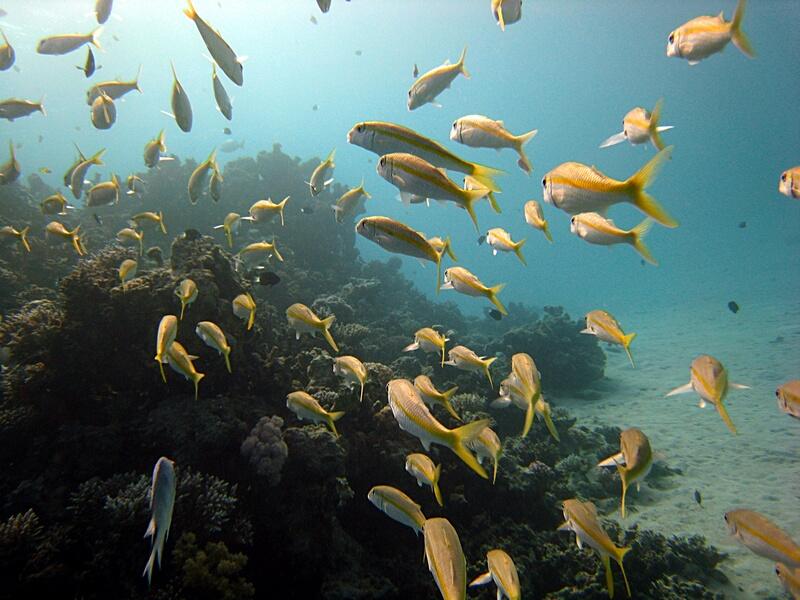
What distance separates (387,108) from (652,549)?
5911 inches

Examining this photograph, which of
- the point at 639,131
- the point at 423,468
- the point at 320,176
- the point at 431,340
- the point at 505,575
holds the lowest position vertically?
the point at 505,575

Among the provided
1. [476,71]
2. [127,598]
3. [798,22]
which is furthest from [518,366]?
[476,71]

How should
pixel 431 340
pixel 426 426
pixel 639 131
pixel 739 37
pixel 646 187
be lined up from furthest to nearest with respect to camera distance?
pixel 431 340 < pixel 639 131 < pixel 739 37 < pixel 426 426 < pixel 646 187

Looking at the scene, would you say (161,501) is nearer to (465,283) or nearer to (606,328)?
(465,283)

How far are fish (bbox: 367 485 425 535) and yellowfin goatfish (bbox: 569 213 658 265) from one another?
2.90 metres

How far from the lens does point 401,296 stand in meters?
18.8

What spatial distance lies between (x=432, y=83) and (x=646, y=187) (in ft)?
8.44

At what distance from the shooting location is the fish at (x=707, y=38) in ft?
11.5

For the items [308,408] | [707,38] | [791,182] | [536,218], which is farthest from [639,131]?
[308,408]

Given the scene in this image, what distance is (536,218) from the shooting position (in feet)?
13.8

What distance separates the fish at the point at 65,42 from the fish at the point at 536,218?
714cm

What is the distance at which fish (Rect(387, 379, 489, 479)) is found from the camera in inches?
89.8

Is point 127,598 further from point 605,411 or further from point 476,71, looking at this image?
point 476,71

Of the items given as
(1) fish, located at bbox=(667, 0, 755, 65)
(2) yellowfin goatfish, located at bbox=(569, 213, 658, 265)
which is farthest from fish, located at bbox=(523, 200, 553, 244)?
(1) fish, located at bbox=(667, 0, 755, 65)
